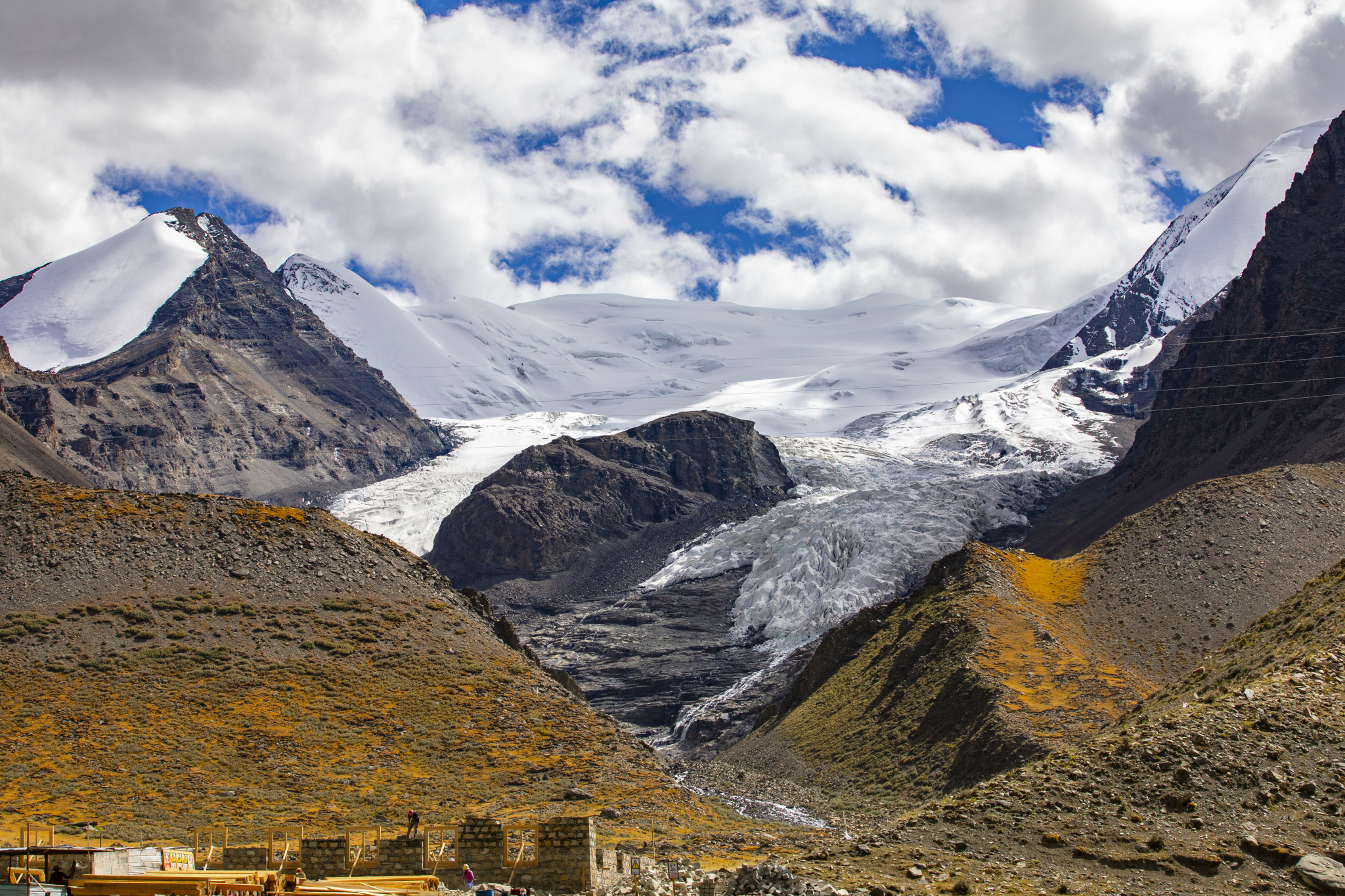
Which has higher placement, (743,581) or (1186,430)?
(1186,430)

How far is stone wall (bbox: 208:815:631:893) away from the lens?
25969 millimetres

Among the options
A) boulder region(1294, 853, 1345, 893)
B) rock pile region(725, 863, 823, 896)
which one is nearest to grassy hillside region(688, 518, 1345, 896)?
boulder region(1294, 853, 1345, 893)

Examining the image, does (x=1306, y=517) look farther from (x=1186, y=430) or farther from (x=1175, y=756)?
(x=1186, y=430)

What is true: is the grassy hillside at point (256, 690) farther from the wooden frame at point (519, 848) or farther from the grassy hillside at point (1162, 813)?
the grassy hillside at point (1162, 813)

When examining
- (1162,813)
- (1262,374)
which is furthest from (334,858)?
(1262,374)

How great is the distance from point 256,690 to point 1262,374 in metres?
118

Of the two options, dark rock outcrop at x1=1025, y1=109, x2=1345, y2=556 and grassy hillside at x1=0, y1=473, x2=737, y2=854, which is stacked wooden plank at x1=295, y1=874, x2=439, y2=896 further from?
dark rock outcrop at x1=1025, y1=109, x2=1345, y2=556

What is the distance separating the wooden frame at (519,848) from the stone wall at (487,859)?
5 centimetres

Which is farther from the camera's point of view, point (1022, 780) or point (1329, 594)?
point (1329, 594)

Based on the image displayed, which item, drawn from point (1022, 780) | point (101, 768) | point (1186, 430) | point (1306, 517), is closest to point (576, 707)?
point (101, 768)

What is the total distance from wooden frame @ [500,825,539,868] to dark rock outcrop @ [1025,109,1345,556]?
9239 centimetres

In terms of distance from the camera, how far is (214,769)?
4328cm

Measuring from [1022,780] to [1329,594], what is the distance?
605 inches

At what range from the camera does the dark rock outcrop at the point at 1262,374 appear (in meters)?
115
